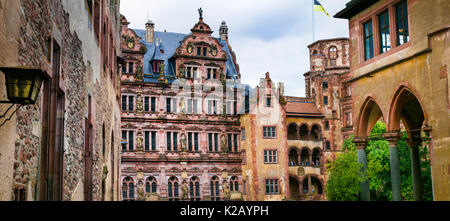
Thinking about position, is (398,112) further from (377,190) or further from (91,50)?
(377,190)

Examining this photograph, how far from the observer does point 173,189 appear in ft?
146

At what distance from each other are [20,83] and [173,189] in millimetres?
39234

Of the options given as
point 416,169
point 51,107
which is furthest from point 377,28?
point 51,107

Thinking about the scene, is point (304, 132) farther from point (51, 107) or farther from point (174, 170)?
point (51, 107)

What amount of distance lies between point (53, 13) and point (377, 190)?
28683 mm

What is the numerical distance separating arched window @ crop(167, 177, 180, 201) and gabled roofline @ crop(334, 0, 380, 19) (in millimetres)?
24955

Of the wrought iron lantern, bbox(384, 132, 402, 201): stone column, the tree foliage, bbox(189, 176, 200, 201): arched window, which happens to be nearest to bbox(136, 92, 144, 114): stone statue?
bbox(189, 176, 200, 201): arched window

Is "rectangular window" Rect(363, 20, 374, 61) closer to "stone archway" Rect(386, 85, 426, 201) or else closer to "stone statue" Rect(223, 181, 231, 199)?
"stone archway" Rect(386, 85, 426, 201)

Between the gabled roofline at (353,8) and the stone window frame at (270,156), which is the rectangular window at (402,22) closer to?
the gabled roofline at (353,8)

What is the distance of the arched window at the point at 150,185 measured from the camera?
143 ft

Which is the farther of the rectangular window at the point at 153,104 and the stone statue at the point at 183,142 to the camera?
the stone statue at the point at 183,142

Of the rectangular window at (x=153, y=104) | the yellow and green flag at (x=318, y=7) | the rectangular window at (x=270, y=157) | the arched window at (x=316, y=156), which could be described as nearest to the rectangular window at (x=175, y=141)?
the rectangular window at (x=153, y=104)

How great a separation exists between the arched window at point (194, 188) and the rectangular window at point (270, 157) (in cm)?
626

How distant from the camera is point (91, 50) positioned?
562 inches
